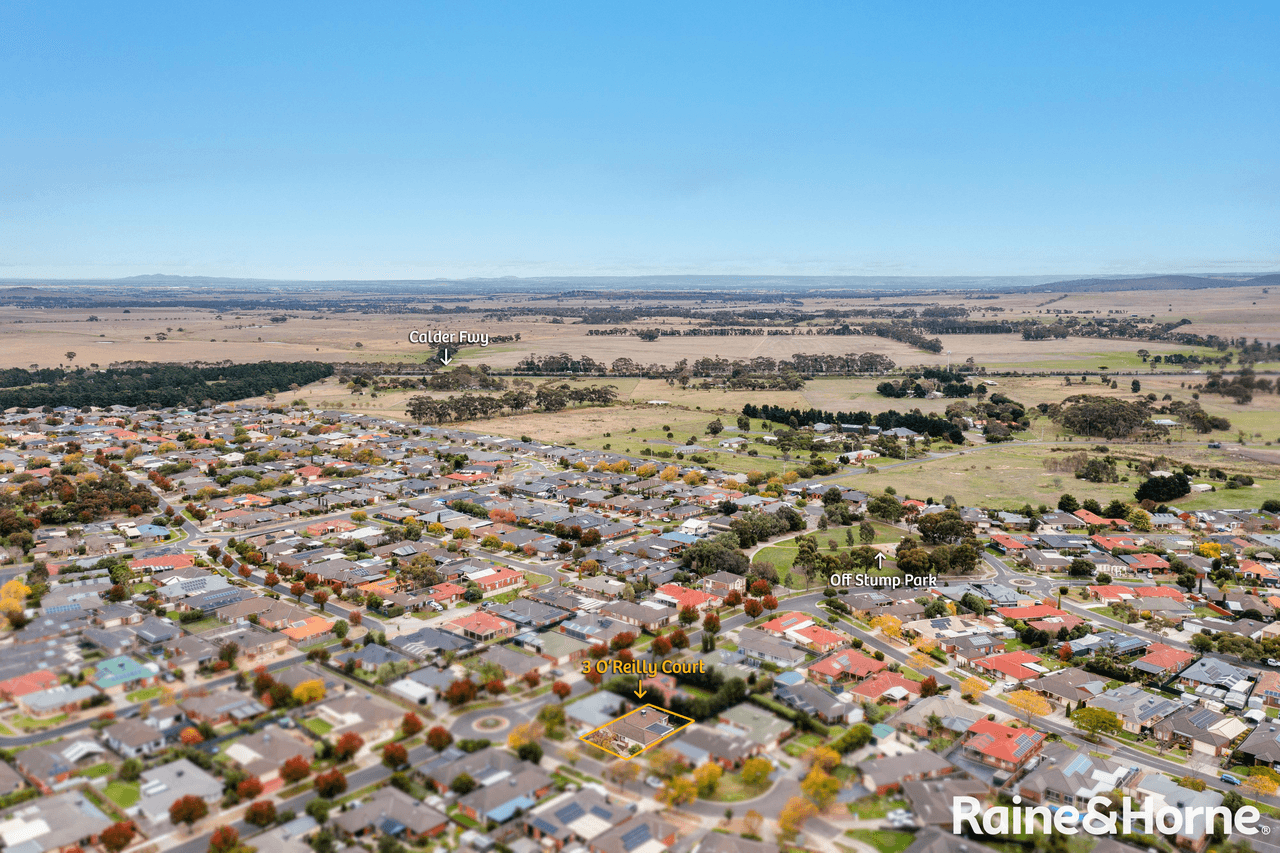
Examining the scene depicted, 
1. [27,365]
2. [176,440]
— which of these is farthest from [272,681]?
[27,365]

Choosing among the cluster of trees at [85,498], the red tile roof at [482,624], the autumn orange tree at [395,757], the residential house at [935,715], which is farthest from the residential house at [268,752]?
the cluster of trees at [85,498]

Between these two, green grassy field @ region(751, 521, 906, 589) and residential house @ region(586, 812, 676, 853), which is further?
green grassy field @ region(751, 521, 906, 589)

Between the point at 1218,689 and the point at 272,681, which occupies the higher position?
the point at 272,681

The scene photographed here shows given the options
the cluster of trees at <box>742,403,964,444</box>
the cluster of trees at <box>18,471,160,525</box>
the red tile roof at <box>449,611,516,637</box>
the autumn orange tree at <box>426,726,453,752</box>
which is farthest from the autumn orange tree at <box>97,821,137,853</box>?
the cluster of trees at <box>742,403,964,444</box>

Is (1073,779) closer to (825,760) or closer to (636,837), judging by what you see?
(825,760)

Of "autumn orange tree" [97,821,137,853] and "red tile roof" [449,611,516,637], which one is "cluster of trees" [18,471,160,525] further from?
"autumn orange tree" [97,821,137,853]

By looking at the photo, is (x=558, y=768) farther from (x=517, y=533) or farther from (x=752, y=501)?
(x=752, y=501)

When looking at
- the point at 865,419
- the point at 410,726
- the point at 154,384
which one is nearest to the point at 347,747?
the point at 410,726

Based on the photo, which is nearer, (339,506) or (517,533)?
(517,533)
